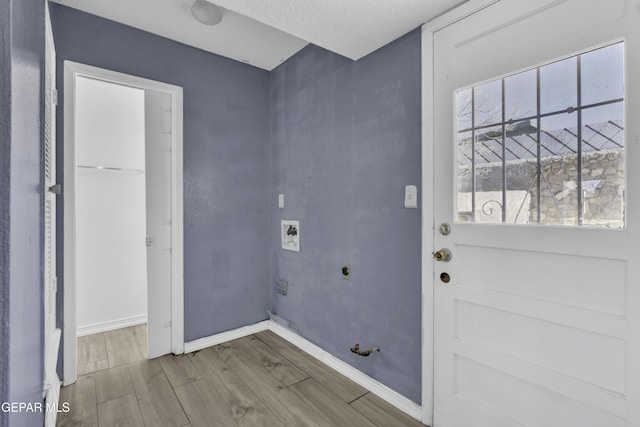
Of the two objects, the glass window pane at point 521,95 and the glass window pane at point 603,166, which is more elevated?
the glass window pane at point 521,95

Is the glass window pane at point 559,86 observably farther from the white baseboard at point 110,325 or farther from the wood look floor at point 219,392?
the white baseboard at point 110,325

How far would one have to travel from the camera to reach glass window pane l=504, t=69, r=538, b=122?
51.6 inches

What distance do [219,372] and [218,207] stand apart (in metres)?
1.27

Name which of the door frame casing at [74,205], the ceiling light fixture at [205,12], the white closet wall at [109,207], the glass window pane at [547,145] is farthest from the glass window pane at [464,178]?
the white closet wall at [109,207]

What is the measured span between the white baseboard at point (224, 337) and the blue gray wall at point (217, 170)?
50 mm

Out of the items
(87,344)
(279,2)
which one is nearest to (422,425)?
(279,2)

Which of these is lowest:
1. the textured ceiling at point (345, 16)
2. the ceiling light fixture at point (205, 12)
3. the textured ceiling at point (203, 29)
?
the textured ceiling at point (345, 16)

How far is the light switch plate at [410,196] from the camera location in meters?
1.72

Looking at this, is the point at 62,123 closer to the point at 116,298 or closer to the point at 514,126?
the point at 116,298

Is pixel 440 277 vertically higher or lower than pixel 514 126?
lower

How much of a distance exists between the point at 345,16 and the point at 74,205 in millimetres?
2035

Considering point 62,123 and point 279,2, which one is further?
point 62,123

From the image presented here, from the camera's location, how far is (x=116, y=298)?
306 centimetres

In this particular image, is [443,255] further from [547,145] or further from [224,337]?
[224,337]
